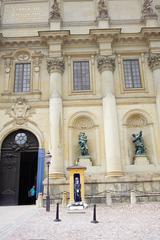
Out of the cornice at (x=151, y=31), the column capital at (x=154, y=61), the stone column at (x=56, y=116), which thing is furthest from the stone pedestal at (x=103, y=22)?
the stone column at (x=56, y=116)

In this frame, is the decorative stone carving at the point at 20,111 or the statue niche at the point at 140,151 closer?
the statue niche at the point at 140,151

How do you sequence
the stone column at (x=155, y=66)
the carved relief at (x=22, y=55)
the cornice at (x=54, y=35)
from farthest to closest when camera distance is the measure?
the carved relief at (x=22, y=55) < the cornice at (x=54, y=35) < the stone column at (x=155, y=66)

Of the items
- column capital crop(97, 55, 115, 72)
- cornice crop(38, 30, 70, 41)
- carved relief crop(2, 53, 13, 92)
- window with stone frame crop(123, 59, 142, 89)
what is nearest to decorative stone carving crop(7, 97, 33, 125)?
carved relief crop(2, 53, 13, 92)

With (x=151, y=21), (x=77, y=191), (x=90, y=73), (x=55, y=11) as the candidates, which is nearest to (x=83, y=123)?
(x=90, y=73)

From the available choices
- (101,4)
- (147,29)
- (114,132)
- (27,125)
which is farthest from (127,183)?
(101,4)

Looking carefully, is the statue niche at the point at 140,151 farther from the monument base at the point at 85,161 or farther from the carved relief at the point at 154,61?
the carved relief at the point at 154,61

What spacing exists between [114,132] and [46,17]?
513 inches

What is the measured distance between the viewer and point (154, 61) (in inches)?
880

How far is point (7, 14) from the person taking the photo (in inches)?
986

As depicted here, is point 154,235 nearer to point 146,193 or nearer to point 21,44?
point 146,193

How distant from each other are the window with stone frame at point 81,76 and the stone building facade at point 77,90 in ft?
0.29

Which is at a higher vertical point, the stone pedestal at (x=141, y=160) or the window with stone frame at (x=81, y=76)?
the window with stone frame at (x=81, y=76)

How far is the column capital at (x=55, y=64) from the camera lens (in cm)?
2209

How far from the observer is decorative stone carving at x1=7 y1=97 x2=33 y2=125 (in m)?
21.2
